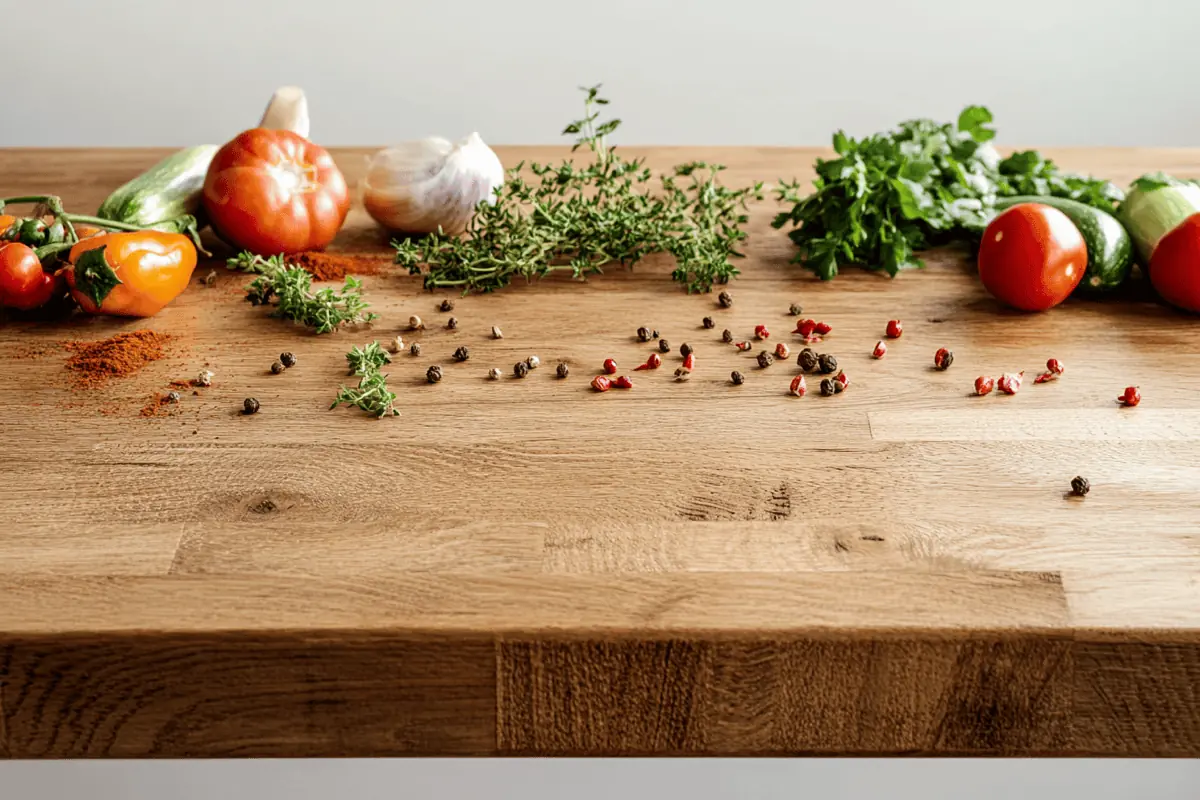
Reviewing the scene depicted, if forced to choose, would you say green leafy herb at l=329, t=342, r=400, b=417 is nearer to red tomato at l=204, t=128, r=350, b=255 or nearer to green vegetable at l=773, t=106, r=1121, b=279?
red tomato at l=204, t=128, r=350, b=255

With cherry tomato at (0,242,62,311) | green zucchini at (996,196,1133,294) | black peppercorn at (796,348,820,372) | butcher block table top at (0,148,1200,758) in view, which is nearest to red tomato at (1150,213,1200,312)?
green zucchini at (996,196,1133,294)

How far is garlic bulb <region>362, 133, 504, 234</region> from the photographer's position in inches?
81.7

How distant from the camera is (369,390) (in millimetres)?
1537

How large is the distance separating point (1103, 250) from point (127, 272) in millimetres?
1384

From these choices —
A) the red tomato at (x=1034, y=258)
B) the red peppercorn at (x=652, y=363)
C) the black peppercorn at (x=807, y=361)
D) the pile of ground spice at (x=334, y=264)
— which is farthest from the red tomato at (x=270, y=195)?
the red tomato at (x=1034, y=258)

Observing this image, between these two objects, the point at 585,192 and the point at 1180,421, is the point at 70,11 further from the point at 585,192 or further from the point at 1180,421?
the point at 1180,421

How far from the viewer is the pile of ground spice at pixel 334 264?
1.98m

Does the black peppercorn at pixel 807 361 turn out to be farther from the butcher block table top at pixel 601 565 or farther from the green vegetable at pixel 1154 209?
the green vegetable at pixel 1154 209

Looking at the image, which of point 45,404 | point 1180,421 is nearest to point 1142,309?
point 1180,421

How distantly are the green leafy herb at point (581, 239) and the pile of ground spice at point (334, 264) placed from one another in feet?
0.20

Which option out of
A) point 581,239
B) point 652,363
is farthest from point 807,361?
point 581,239

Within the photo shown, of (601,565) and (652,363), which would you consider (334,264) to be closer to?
(652,363)

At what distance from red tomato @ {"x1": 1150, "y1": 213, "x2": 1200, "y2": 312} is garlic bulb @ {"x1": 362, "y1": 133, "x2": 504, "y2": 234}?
1.04 m

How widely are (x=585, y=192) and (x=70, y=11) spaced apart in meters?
2.39
